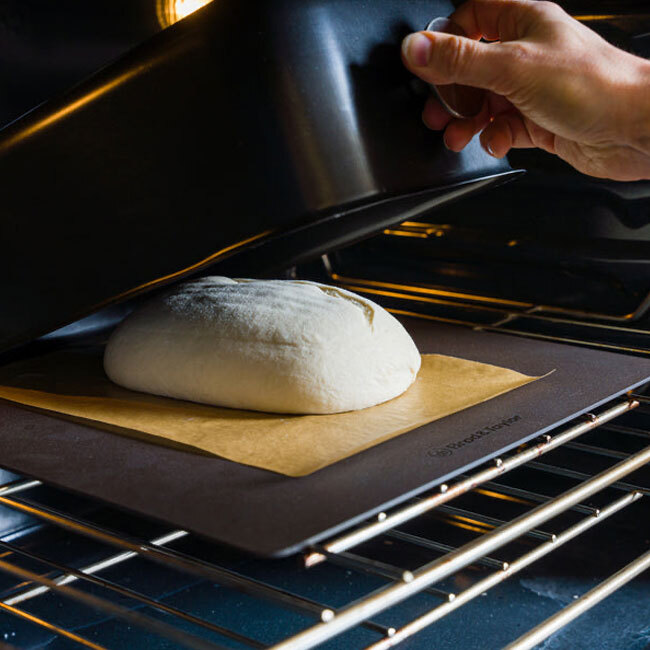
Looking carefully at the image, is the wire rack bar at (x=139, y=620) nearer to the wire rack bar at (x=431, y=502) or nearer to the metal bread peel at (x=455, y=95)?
the wire rack bar at (x=431, y=502)

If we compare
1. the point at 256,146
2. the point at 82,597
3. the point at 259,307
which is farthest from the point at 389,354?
the point at 82,597

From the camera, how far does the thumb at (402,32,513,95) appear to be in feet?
2.21

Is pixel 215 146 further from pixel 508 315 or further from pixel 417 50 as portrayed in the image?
pixel 508 315

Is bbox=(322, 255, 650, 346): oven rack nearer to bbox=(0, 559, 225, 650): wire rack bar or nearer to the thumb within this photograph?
the thumb

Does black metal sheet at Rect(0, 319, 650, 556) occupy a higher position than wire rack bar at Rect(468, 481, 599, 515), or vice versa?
black metal sheet at Rect(0, 319, 650, 556)

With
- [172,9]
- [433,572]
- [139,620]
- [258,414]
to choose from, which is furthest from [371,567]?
[172,9]

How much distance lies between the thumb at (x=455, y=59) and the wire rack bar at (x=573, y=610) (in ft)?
1.44

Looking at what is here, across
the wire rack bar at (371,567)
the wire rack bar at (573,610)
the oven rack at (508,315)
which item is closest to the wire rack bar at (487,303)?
the oven rack at (508,315)

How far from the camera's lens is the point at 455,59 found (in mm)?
692

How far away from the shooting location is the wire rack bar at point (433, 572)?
0.43m

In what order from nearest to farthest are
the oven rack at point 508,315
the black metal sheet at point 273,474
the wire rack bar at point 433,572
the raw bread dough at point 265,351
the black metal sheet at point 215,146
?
the wire rack bar at point 433,572, the black metal sheet at point 273,474, the black metal sheet at point 215,146, the raw bread dough at point 265,351, the oven rack at point 508,315

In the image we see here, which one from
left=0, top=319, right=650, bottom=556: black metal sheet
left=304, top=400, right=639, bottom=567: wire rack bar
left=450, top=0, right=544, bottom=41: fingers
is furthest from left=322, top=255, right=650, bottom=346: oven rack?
left=450, top=0, right=544, bottom=41: fingers

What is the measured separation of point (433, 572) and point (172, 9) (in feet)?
2.47

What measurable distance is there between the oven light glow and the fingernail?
0.40 metres
